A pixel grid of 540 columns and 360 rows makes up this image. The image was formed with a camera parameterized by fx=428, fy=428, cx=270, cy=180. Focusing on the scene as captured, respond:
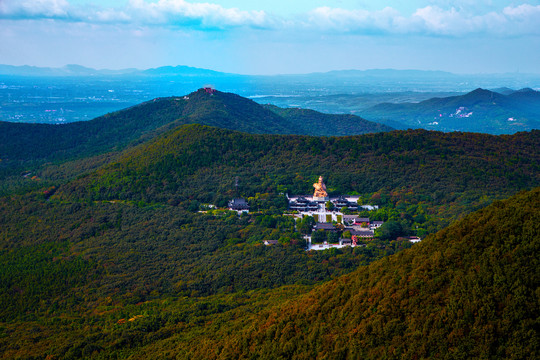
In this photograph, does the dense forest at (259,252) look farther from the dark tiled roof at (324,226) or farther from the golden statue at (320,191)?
the golden statue at (320,191)

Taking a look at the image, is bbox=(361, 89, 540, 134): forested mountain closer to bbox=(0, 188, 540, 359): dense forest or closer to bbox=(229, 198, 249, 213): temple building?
bbox=(229, 198, 249, 213): temple building

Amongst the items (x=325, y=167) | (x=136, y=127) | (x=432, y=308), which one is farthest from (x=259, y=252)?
(x=136, y=127)

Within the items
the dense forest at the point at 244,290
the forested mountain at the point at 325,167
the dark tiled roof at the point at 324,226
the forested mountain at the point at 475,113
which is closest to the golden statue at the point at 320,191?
the forested mountain at the point at 325,167

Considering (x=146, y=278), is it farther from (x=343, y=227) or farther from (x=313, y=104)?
(x=313, y=104)

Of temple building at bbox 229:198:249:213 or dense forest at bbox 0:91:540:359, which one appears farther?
temple building at bbox 229:198:249:213

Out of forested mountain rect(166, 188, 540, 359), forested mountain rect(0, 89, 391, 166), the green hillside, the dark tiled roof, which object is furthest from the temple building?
the green hillside

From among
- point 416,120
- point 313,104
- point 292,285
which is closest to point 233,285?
point 292,285

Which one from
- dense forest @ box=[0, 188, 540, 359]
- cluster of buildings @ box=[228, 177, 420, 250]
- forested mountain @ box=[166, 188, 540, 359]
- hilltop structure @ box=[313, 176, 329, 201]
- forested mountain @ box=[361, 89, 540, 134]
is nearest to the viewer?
forested mountain @ box=[166, 188, 540, 359]
